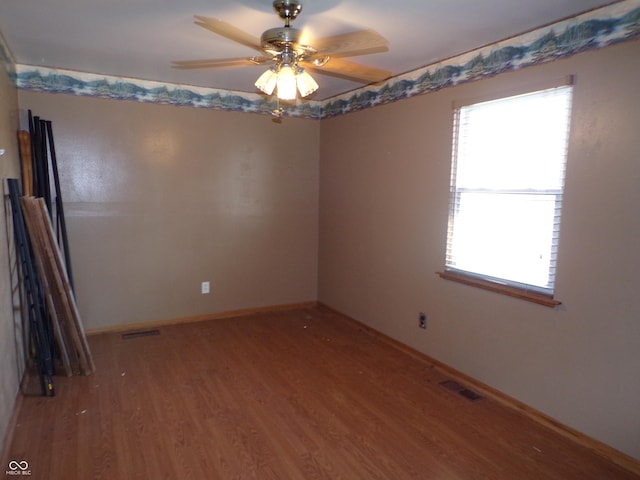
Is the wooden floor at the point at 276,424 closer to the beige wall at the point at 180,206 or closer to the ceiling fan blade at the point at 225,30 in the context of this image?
the beige wall at the point at 180,206

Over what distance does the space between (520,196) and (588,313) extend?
778 millimetres

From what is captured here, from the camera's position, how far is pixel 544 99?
240 centimetres

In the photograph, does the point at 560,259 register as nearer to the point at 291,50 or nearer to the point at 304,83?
the point at 304,83

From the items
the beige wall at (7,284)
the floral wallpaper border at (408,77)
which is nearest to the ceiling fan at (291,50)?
the floral wallpaper border at (408,77)

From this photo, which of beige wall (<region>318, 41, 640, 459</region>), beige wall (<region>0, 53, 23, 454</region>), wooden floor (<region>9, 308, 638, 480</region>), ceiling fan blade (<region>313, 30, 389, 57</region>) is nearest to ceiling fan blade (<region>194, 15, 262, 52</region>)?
ceiling fan blade (<region>313, 30, 389, 57</region>)

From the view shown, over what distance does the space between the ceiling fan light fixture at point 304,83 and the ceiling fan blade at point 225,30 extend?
23cm

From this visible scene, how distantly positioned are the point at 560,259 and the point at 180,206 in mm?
3253

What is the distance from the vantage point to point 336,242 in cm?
446

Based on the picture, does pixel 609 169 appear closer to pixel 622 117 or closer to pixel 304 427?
pixel 622 117

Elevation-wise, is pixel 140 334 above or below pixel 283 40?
below

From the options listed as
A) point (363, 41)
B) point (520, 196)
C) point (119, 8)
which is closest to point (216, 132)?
point (119, 8)

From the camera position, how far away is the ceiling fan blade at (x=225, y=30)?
5.31 feet

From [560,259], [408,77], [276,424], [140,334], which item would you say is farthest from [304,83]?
[140,334]

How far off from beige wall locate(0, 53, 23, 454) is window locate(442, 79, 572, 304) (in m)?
2.87
